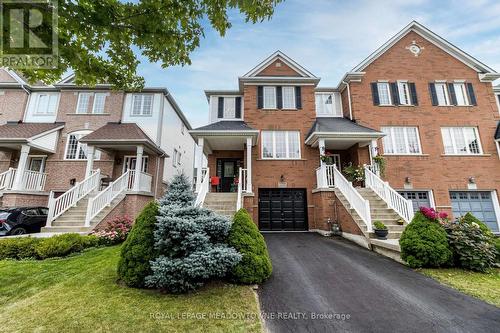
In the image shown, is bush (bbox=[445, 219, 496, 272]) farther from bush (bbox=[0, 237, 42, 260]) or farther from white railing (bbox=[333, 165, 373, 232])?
bush (bbox=[0, 237, 42, 260])

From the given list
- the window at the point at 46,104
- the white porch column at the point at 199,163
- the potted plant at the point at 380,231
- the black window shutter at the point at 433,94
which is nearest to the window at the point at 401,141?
the black window shutter at the point at 433,94

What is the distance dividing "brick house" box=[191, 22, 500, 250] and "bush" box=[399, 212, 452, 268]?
450 cm

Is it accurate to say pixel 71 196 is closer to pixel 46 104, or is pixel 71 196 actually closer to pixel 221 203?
pixel 221 203

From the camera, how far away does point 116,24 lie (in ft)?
13.5

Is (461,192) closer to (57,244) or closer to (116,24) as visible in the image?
(116,24)

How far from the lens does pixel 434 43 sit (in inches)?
569

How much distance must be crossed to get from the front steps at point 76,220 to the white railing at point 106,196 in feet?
0.63

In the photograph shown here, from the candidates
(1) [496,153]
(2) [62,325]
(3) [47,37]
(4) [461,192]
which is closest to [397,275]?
(2) [62,325]

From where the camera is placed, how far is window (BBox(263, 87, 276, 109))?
44.7ft

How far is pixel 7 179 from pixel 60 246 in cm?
1003

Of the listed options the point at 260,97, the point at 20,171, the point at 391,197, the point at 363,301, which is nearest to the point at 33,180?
the point at 20,171

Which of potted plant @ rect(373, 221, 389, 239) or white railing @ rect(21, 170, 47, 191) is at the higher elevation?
white railing @ rect(21, 170, 47, 191)

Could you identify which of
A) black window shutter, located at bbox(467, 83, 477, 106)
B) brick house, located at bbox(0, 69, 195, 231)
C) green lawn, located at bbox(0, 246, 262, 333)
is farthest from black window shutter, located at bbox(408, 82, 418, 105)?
green lawn, located at bbox(0, 246, 262, 333)

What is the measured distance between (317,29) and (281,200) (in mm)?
8880
